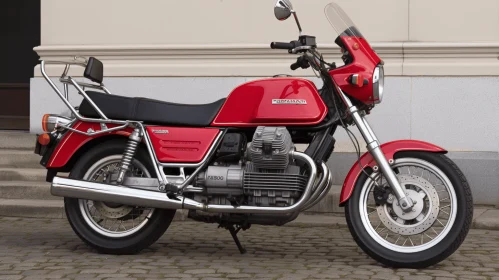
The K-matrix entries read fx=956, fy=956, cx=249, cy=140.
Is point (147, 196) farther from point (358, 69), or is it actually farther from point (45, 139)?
point (358, 69)

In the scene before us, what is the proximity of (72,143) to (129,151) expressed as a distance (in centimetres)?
45

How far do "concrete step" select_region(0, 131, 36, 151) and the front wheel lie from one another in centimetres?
471

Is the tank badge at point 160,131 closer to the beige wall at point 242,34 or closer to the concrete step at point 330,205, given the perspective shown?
the concrete step at point 330,205

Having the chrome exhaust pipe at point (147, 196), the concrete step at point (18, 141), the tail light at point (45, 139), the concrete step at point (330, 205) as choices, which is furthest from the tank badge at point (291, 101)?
the concrete step at point (18, 141)

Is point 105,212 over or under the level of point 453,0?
under

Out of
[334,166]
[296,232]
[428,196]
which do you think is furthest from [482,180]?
[428,196]

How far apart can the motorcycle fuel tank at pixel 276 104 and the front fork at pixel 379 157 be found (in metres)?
0.18

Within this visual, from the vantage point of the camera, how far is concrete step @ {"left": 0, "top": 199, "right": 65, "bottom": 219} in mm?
8328

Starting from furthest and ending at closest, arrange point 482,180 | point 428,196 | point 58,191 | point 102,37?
point 102,37, point 482,180, point 58,191, point 428,196

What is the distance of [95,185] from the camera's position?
6312 mm

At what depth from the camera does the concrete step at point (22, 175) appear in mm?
9117

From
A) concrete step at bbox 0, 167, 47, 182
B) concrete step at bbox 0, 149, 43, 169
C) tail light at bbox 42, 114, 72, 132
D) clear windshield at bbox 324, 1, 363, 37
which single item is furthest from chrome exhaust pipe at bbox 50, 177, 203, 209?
concrete step at bbox 0, 149, 43, 169

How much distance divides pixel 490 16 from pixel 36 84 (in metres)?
4.61

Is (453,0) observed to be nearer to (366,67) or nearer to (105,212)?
(366,67)
